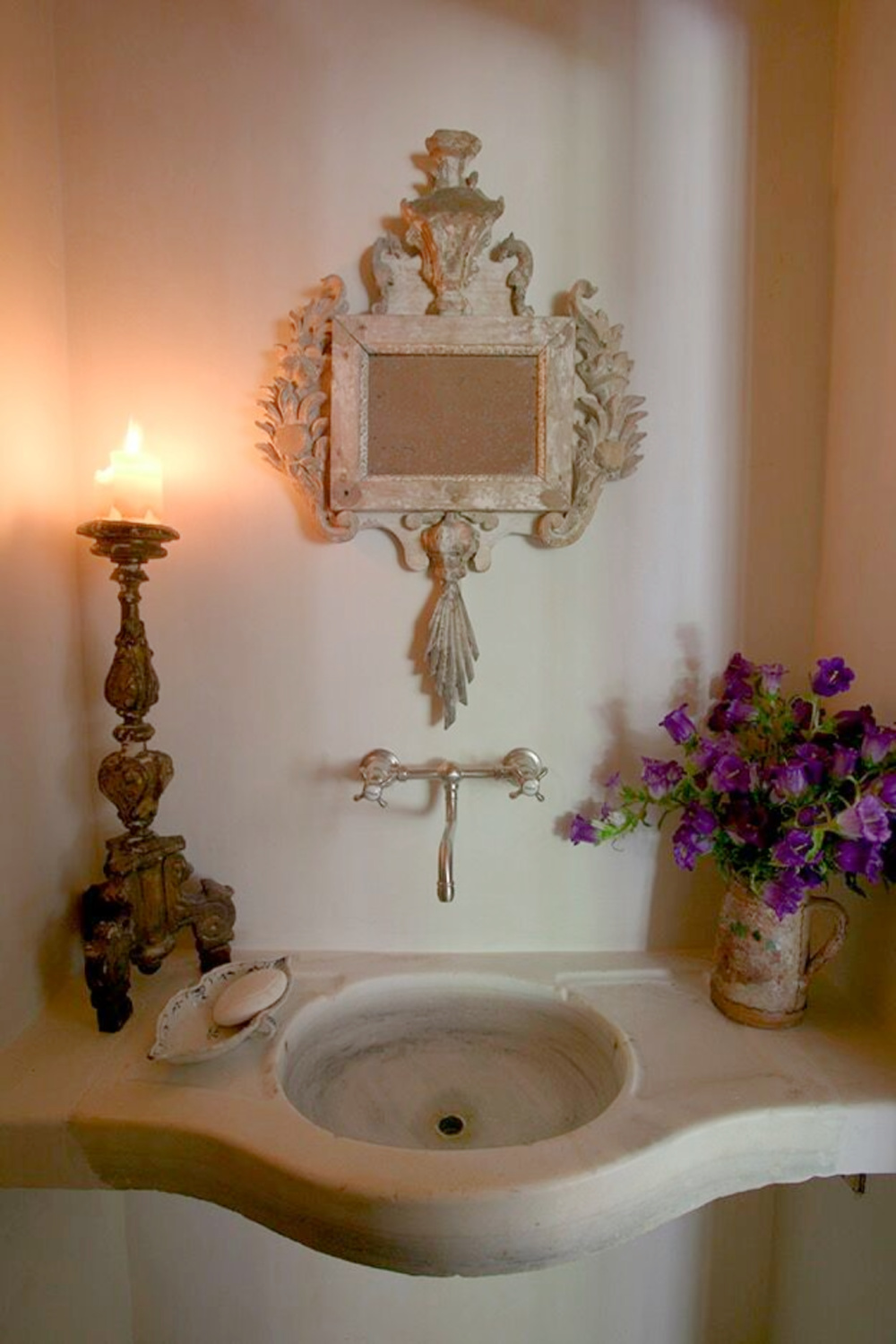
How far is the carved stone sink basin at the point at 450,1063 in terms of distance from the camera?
0.79 meters

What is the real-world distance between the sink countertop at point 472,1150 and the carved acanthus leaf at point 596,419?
0.67 meters

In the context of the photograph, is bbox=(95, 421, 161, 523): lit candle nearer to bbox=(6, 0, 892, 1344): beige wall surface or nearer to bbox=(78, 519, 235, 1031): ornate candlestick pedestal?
bbox=(78, 519, 235, 1031): ornate candlestick pedestal

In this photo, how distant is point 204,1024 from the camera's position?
78cm

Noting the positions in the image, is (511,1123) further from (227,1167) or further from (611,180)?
(611,180)

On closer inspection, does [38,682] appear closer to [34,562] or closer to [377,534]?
[34,562]

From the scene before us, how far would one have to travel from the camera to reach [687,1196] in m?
0.64

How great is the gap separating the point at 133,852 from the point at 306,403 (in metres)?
0.64

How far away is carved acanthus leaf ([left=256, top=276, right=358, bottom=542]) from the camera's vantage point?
2.90ft

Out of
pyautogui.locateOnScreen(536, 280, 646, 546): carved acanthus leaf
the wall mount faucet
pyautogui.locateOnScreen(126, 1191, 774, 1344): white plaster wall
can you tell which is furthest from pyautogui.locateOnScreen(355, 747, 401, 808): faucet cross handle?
pyautogui.locateOnScreen(126, 1191, 774, 1344): white plaster wall

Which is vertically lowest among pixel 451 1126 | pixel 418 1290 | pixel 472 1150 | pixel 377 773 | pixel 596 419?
pixel 418 1290

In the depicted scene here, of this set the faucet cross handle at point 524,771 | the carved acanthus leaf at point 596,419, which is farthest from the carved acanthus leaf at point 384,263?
the faucet cross handle at point 524,771

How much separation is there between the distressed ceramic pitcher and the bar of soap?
575 mm

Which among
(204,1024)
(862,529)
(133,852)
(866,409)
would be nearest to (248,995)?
(204,1024)

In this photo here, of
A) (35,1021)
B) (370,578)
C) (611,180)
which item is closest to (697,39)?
(611,180)
